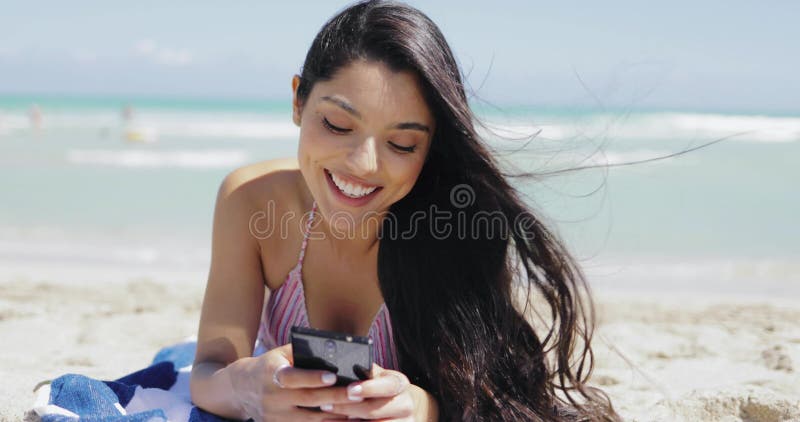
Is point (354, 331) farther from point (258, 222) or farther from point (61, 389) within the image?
point (61, 389)

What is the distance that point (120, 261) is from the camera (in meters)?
6.89

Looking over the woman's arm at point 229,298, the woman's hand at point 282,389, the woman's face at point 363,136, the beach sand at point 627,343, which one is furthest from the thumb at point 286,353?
the beach sand at point 627,343

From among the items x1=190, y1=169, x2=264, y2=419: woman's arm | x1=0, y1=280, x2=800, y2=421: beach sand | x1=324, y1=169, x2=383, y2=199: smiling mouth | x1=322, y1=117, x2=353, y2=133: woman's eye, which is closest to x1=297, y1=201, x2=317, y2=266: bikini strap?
x1=190, y1=169, x2=264, y2=419: woman's arm

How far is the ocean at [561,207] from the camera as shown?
9.27 ft

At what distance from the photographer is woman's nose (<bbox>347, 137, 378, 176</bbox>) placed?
214 cm

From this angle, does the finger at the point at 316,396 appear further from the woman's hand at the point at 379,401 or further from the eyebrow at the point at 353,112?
the eyebrow at the point at 353,112

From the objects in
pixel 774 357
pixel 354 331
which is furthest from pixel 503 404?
pixel 774 357

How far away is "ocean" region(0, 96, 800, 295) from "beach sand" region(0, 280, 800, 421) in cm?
49

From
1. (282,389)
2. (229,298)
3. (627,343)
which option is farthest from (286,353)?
(627,343)

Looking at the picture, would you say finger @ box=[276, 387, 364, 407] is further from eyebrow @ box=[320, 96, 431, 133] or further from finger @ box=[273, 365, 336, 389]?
eyebrow @ box=[320, 96, 431, 133]

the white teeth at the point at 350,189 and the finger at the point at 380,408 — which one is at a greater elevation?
the white teeth at the point at 350,189

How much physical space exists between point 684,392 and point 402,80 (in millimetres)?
1968

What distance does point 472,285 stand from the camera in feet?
8.38

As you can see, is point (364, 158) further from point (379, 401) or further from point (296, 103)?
point (379, 401)
